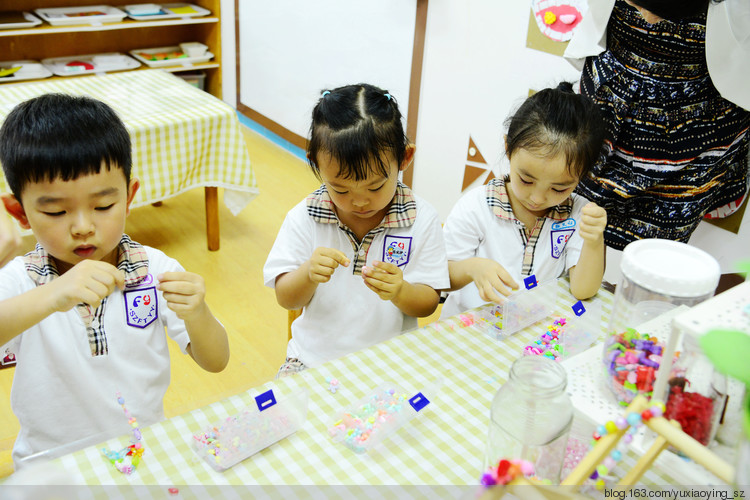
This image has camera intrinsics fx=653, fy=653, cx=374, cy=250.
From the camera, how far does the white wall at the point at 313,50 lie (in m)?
3.42

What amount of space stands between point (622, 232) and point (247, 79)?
11.0ft

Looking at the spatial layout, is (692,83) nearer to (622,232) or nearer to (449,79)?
(622,232)

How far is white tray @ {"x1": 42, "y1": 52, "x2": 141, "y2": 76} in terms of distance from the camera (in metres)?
4.07

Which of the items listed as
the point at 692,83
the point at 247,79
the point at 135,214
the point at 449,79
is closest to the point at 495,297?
the point at 692,83

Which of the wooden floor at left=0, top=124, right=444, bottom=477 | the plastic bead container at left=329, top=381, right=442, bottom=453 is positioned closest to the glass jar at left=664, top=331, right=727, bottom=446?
the plastic bead container at left=329, top=381, right=442, bottom=453

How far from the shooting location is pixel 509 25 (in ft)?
9.14

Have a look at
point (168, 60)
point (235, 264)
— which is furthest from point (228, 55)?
point (235, 264)

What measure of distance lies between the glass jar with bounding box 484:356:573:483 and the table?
6.92 ft

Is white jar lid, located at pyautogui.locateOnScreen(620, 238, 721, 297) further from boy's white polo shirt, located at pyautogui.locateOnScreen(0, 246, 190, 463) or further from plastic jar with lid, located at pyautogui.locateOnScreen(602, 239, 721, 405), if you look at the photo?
boy's white polo shirt, located at pyautogui.locateOnScreen(0, 246, 190, 463)

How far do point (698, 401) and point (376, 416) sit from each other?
0.46 m

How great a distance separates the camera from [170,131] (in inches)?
105

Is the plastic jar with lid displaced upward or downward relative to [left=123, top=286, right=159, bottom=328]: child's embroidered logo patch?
upward

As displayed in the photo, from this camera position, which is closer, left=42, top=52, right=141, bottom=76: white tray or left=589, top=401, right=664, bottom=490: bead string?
left=589, top=401, right=664, bottom=490: bead string

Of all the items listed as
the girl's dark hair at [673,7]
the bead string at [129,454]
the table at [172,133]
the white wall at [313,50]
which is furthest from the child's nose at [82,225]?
the white wall at [313,50]
